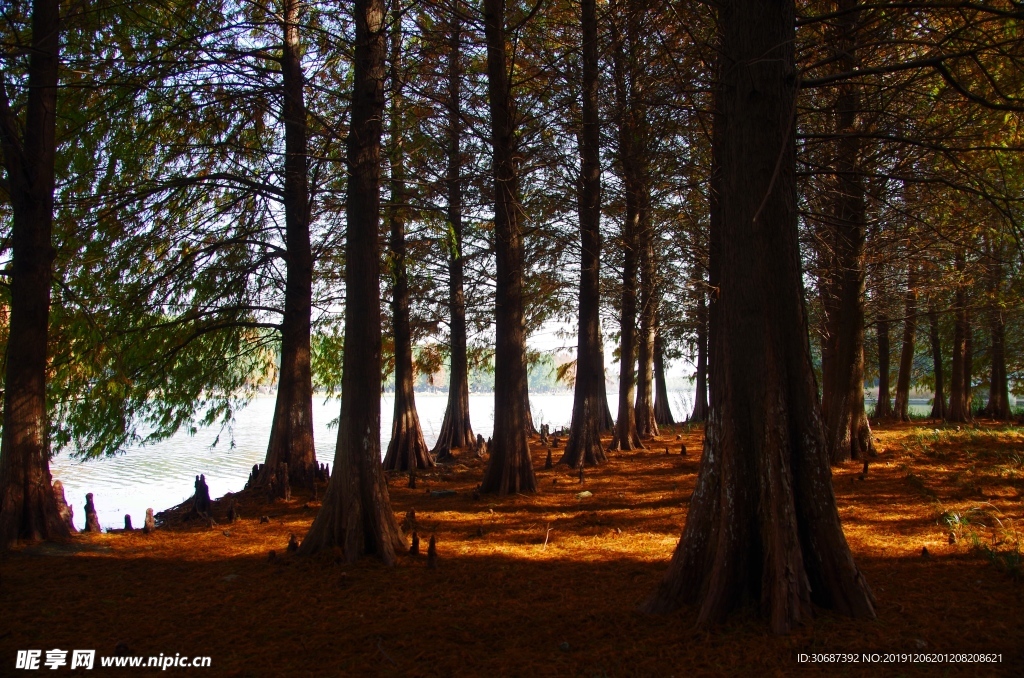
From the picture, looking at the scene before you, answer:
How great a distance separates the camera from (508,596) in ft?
16.4

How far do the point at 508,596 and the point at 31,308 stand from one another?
20.4ft

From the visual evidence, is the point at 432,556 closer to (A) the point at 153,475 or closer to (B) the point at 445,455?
(B) the point at 445,455

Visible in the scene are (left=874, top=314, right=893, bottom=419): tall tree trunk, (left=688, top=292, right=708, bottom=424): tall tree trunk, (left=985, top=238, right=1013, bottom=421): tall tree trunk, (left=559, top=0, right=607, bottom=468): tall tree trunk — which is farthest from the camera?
(left=874, top=314, right=893, bottom=419): tall tree trunk

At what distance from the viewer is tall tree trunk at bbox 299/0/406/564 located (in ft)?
19.9

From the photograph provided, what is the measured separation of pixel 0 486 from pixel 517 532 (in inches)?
Result: 224

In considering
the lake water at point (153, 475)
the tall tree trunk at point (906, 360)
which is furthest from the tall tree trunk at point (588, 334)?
the tall tree trunk at point (906, 360)

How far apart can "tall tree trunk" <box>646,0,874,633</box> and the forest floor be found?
23 cm

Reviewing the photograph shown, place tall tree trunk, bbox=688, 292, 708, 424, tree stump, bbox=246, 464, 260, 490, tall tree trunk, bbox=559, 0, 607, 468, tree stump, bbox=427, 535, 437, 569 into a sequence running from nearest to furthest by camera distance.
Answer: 1. tree stump, bbox=427, 535, 437, 569
2. tree stump, bbox=246, 464, 260, 490
3. tall tree trunk, bbox=559, 0, 607, 468
4. tall tree trunk, bbox=688, 292, 708, 424

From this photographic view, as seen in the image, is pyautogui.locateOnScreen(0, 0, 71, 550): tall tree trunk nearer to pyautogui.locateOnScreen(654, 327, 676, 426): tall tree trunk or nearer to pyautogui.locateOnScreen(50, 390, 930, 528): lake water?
pyautogui.locateOnScreen(50, 390, 930, 528): lake water

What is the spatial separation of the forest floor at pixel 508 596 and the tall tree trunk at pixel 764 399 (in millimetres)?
231

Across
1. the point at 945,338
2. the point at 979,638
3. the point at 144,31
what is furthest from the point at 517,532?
the point at 945,338

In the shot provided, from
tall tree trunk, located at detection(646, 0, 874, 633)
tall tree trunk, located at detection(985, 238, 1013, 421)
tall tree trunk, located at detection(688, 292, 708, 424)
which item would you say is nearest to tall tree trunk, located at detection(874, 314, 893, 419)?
tall tree trunk, located at detection(985, 238, 1013, 421)

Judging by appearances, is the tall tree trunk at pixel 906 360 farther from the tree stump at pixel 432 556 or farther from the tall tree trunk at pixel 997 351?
the tree stump at pixel 432 556

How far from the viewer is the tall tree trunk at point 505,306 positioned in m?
9.26
